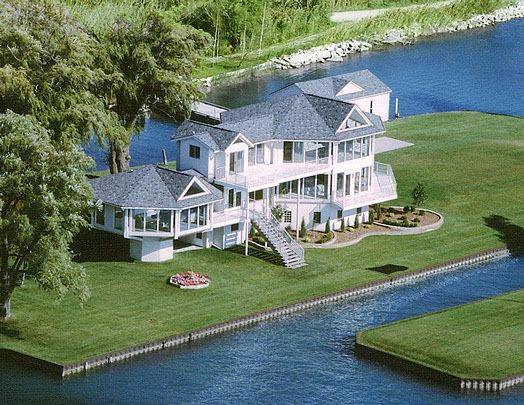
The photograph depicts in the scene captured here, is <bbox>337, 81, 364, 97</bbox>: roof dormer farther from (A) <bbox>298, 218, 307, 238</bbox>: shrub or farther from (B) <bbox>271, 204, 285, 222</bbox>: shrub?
(B) <bbox>271, 204, 285, 222</bbox>: shrub

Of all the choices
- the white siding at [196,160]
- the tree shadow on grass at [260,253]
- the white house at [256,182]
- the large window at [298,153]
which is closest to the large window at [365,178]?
the white house at [256,182]

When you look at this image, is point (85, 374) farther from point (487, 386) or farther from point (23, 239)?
point (487, 386)

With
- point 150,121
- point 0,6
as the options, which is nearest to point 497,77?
point 150,121

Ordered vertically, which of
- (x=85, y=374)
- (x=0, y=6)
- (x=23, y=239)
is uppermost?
(x=0, y=6)

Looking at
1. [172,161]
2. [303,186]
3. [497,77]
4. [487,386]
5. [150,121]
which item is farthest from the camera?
[497,77]

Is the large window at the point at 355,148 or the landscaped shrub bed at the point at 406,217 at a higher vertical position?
the large window at the point at 355,148

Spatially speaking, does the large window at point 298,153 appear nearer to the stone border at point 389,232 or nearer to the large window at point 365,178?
the large window at point 365,178

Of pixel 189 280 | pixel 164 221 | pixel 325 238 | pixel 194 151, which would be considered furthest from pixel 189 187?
pixel 325 238

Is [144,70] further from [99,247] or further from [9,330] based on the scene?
[9,330]
